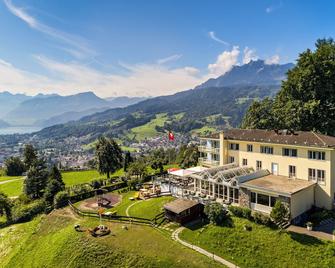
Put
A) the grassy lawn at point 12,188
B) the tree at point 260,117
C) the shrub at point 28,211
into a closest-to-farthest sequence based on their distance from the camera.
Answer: the shrub at point 28,211 < the tree at point 260,117 < the grassy lawn at point 12,188

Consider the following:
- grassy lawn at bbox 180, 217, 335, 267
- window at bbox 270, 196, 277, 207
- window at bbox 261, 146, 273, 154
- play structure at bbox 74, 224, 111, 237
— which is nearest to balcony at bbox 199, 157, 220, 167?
window at bbox 261, 146, 273, 154

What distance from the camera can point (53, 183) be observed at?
4762 cm

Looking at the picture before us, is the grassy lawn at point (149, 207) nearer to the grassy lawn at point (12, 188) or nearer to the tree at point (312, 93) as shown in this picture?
the tree at point (312, 93)

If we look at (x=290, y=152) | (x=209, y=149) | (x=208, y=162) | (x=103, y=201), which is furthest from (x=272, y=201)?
(x=103, y=201)

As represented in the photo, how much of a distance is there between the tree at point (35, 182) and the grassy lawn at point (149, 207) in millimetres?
24399

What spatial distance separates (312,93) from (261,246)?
30.9 m

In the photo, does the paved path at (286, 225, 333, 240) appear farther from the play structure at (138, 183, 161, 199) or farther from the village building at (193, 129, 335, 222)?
the play structure at (138, 183, 161, 199)

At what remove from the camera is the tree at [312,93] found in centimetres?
4541

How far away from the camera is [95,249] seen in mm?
26953

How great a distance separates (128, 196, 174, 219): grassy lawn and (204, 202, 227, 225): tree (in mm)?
6562

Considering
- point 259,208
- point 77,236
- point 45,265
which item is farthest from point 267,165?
point 45,265

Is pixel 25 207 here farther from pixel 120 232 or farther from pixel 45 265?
pixel 120 232

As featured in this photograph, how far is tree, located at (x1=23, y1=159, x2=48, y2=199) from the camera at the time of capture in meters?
51.9

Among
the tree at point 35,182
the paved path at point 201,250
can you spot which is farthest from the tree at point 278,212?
the tree at point 35,182
